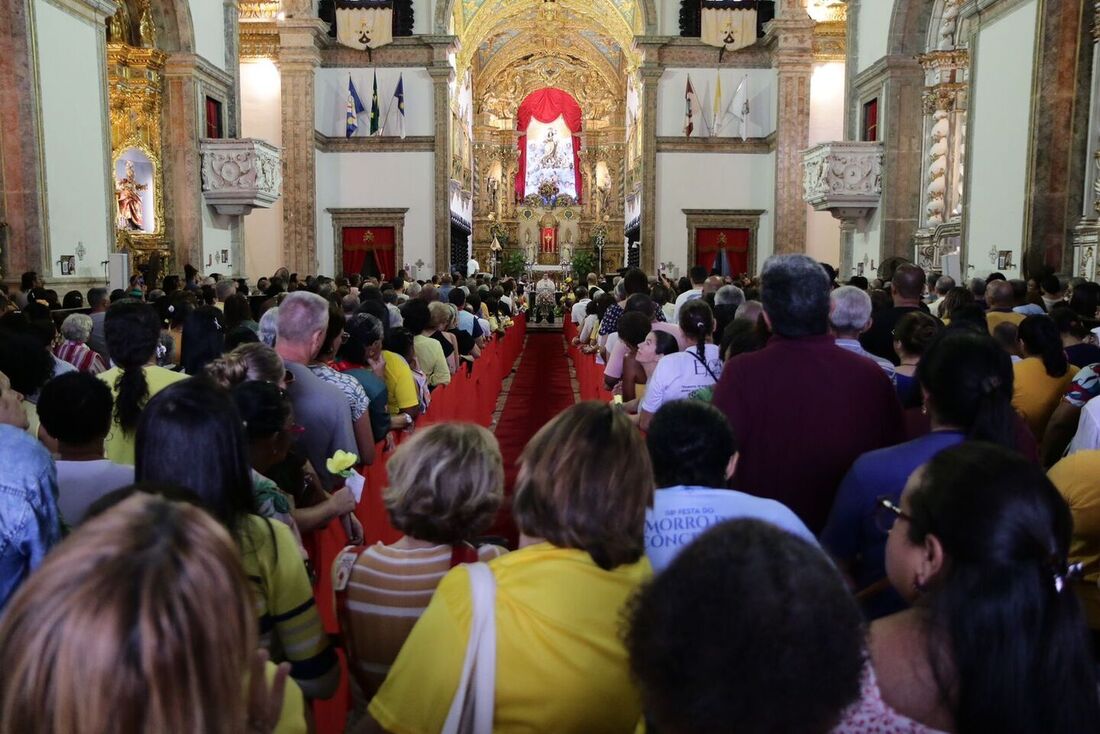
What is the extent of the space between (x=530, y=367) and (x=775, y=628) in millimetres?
15260

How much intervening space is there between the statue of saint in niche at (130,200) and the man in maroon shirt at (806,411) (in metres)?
14.6

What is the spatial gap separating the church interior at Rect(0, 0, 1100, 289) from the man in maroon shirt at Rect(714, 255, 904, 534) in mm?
8535

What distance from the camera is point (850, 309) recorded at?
4.41 m

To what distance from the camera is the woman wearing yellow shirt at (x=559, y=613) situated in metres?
1.88

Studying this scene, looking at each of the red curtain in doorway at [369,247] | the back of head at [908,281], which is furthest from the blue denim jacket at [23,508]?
the red curtain in doorway at [369,247]

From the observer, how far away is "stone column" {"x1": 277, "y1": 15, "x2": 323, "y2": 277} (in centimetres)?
2150

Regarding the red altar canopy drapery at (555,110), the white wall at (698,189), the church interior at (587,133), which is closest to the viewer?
the church interior at (587,133)

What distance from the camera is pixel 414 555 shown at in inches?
94.9

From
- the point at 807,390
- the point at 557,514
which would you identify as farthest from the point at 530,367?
the point at 557,514

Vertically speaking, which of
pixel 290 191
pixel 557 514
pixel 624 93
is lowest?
pixel 557 514

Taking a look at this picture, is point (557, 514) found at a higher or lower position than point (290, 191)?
lower

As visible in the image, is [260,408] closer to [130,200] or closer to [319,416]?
[319,416]

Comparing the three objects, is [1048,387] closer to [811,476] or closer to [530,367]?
[811,476]

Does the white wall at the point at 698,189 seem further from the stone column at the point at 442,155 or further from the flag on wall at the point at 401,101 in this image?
the flag on wall at the point at 401,101
